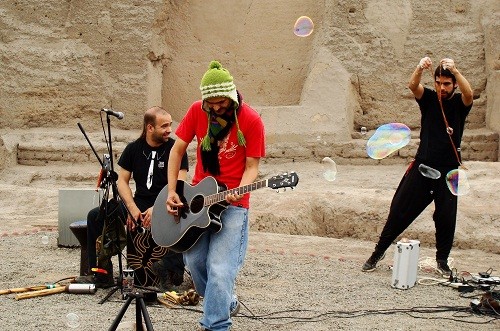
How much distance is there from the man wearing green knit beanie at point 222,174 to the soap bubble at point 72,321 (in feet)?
2.73

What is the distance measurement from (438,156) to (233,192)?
A: 8.67 feet

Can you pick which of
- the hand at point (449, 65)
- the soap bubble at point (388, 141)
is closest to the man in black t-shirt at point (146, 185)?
the soap bubble at point (388, 141)

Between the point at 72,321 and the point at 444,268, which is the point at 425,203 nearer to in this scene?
the point at 444,268

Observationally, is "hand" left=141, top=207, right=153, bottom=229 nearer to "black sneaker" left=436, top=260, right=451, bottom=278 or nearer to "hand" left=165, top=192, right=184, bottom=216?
"hand" left=165, top=192, right=184, bottom=216

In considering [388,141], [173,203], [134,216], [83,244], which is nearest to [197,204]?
[173,203]

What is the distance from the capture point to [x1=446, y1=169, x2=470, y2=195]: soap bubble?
21.8 feet

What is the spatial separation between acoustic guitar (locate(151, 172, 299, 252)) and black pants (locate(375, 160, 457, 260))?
242cm

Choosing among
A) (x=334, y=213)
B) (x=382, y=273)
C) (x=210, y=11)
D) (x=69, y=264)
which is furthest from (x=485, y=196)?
(x=210, y=11)

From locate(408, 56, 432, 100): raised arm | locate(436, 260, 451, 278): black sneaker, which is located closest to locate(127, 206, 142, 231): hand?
locate(408, 56, 432, 100): raised arm

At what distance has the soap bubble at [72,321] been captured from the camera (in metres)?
5.19

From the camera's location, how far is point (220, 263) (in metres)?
4.83

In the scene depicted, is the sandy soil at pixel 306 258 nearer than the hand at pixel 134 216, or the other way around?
the sandy soil at pixel 306 258

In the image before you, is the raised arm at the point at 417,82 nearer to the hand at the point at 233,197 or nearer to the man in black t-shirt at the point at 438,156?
the man in black t-shirt at the point at 438,156

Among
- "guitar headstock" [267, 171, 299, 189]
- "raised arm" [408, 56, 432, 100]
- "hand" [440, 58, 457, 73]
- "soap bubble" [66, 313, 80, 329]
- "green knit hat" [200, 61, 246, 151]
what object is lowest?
"soap bubble" [66, 313, 80, 329]
